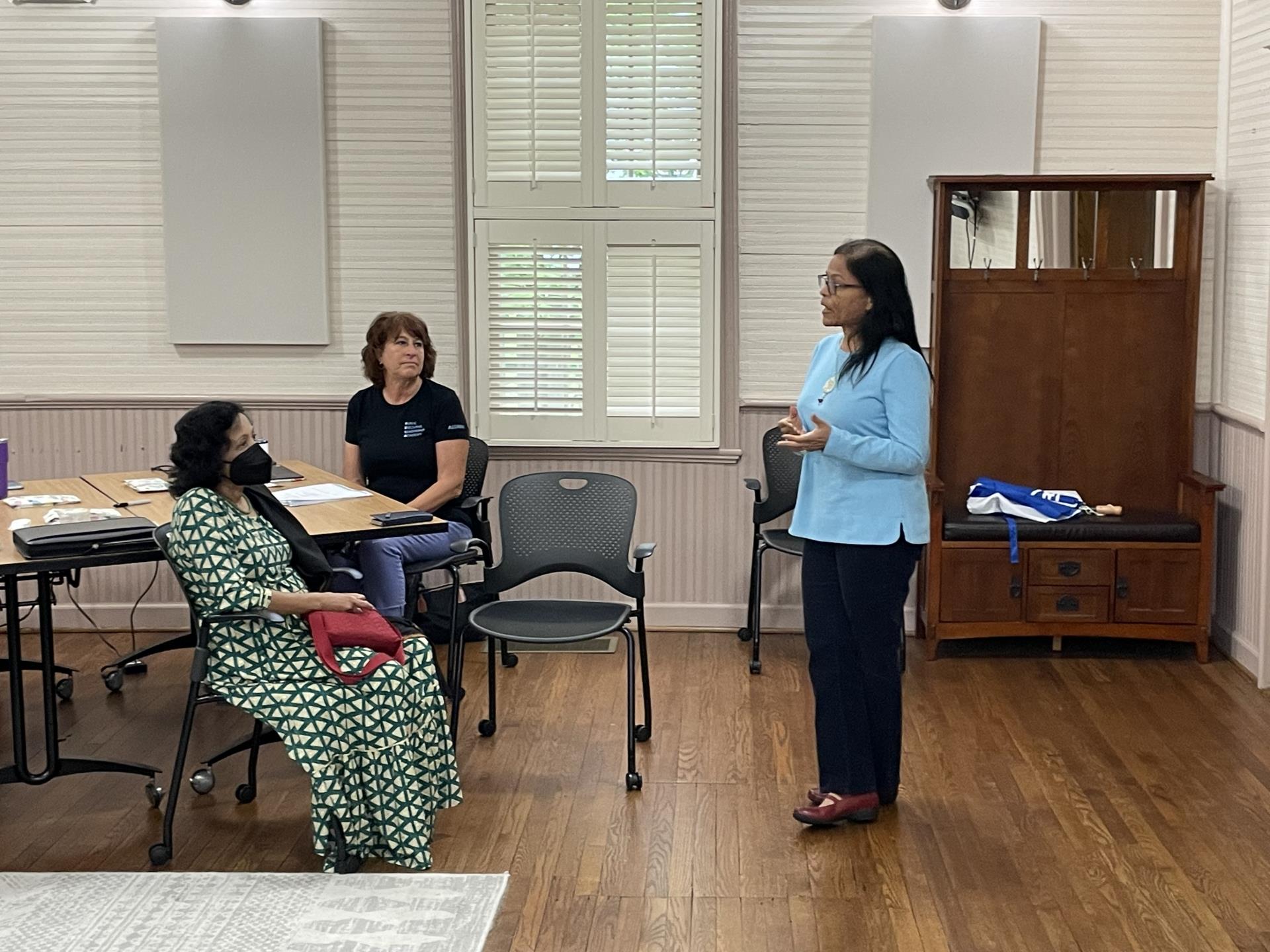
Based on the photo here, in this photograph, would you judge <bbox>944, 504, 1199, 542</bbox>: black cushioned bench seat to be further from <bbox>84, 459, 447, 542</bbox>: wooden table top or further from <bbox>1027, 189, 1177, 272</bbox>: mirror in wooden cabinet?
<bbox>84, 459, 447, 542</bbox>: wooden table top

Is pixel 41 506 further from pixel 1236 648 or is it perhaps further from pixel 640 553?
pixel 1236 648

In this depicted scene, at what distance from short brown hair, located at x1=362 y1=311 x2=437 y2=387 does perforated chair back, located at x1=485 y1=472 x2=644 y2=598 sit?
82 cm

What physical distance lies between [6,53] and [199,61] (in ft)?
2.61

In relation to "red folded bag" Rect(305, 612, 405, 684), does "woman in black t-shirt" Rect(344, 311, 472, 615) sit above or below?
above

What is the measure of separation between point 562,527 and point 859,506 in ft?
4.17

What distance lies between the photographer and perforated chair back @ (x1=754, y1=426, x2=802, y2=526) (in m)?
5.77

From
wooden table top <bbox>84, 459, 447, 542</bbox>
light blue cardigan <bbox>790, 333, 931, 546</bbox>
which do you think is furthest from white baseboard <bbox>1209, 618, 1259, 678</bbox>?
wooden table top <bbox>84, 459, 447, 542</bbox>

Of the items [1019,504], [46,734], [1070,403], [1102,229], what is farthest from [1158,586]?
[46,734]

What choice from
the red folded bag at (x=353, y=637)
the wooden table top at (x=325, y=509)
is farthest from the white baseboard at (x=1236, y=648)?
the red folded bag at (x=353, y=637)

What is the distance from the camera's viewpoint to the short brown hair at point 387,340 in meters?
5.24

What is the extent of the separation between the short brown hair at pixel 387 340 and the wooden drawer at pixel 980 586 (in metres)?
2.07

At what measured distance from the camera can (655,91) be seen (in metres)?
5.86

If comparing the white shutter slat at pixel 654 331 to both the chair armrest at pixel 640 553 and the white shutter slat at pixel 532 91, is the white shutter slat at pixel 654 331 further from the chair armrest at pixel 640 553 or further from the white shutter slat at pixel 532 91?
the chair armrest at pixel 640 553

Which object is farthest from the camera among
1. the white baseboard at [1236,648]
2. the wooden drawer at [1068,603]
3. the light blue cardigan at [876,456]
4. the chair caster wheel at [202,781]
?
the wooden drawer at [1068,603]
